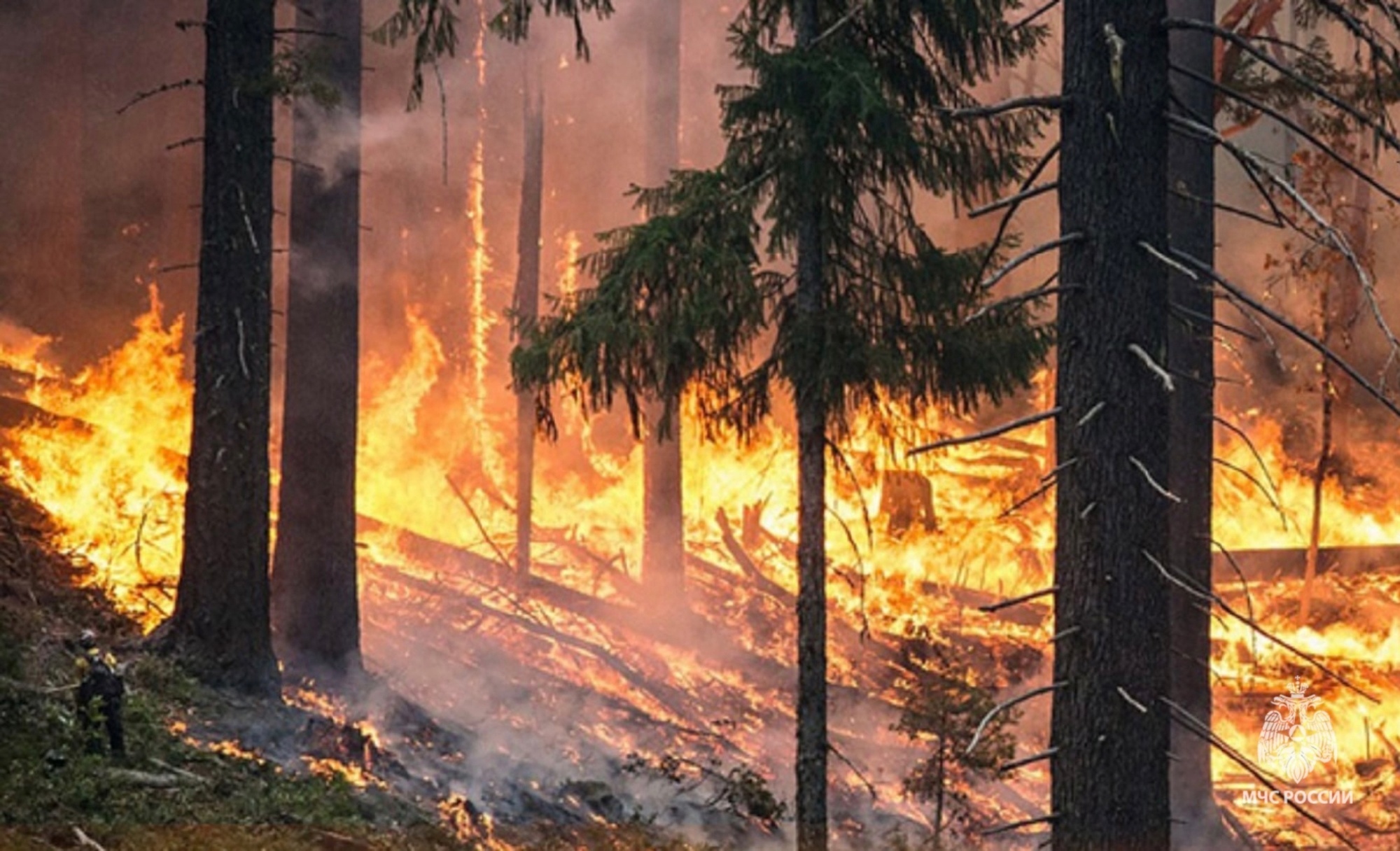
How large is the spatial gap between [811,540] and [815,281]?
1.83 meters

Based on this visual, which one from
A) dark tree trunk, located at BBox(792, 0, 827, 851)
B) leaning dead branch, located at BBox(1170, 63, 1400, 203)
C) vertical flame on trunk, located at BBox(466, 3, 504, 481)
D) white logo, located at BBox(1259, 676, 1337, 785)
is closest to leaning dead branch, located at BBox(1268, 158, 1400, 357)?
leaning dead branch, located at BBox(1170, 63, 1400, 203)

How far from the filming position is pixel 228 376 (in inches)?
403

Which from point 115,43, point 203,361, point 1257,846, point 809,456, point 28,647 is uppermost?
point 115,43

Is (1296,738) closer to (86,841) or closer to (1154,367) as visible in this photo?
(1154,367)

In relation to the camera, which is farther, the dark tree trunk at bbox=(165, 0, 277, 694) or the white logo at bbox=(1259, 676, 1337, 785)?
the white logo at bbox=(1259, 676, 1337, 785)

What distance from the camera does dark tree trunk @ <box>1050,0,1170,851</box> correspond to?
5.92 meters

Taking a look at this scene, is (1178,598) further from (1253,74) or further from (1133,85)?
(1133,85)

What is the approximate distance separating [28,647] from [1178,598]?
33.8 ft

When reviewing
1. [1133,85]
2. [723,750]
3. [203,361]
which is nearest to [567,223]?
[723,750]

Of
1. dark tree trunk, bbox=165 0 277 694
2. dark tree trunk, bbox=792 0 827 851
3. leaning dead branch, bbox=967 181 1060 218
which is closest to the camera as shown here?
leaning dead branch, bbox=967 181 1060 218

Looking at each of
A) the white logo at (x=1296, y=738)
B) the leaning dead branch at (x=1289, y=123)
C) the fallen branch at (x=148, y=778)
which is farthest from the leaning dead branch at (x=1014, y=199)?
the white logo at (x=1296, y=738)

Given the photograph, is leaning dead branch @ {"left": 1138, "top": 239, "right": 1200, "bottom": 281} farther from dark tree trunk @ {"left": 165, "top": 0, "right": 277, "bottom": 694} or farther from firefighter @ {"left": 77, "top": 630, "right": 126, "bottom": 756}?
dark tree trunk @ {"left": 165, "top": 0, "right": 277, "bottom": 694}

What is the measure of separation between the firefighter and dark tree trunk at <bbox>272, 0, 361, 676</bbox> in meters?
4.53

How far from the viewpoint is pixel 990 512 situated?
23.3 metres
